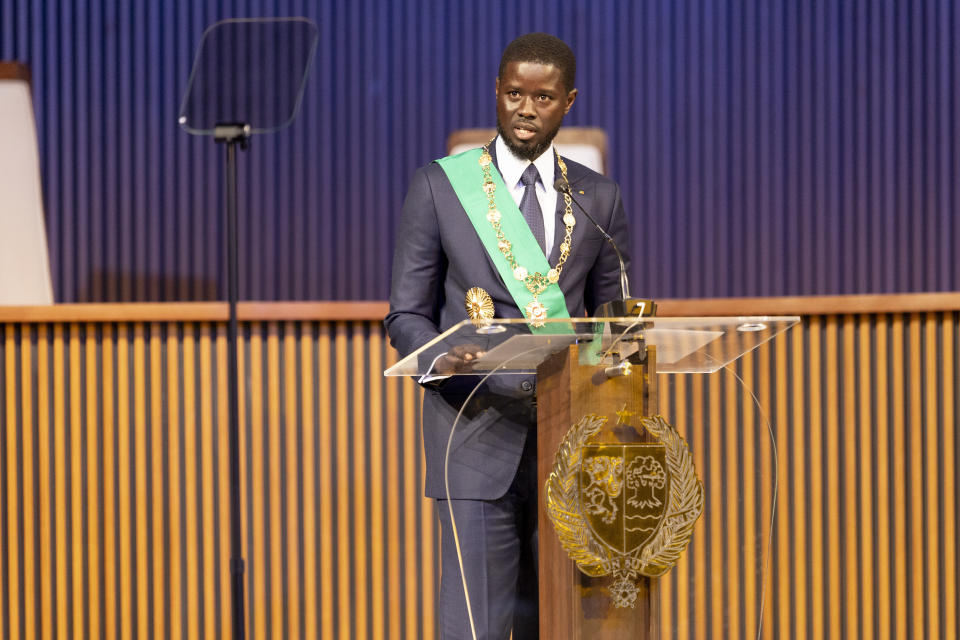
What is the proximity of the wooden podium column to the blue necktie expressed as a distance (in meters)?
0.33

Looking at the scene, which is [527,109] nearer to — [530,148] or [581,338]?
[530,148]

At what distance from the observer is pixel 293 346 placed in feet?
7.55

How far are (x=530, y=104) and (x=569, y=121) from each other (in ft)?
5.51

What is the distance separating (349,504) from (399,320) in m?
1.06

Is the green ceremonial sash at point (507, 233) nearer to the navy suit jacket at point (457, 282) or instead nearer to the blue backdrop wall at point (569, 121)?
the navy suit jacket at point (457, 282)

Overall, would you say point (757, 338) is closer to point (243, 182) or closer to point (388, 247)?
point (388, 247)

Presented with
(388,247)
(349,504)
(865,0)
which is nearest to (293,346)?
(349,504)

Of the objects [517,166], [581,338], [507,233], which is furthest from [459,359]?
[517,166]

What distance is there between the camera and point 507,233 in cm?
135

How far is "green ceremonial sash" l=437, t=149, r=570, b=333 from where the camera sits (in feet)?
4.39

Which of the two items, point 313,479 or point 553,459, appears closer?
point 553,459

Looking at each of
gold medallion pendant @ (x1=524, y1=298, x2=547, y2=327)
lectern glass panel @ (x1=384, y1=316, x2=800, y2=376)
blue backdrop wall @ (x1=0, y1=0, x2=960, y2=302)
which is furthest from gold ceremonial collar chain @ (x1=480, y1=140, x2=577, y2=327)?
blue backdrop wall @ (x1=0, y1=0, x2=960, y2=302)

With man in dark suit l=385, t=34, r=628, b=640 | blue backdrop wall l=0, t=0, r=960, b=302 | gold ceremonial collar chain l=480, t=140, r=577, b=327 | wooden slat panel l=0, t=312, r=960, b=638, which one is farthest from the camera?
blue backdrop wall l=0, t=0, r=960, b=302

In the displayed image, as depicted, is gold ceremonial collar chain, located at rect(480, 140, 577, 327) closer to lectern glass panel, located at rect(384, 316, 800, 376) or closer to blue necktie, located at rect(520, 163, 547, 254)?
blue necktie, located at rect(520, 163, 547, 254)
